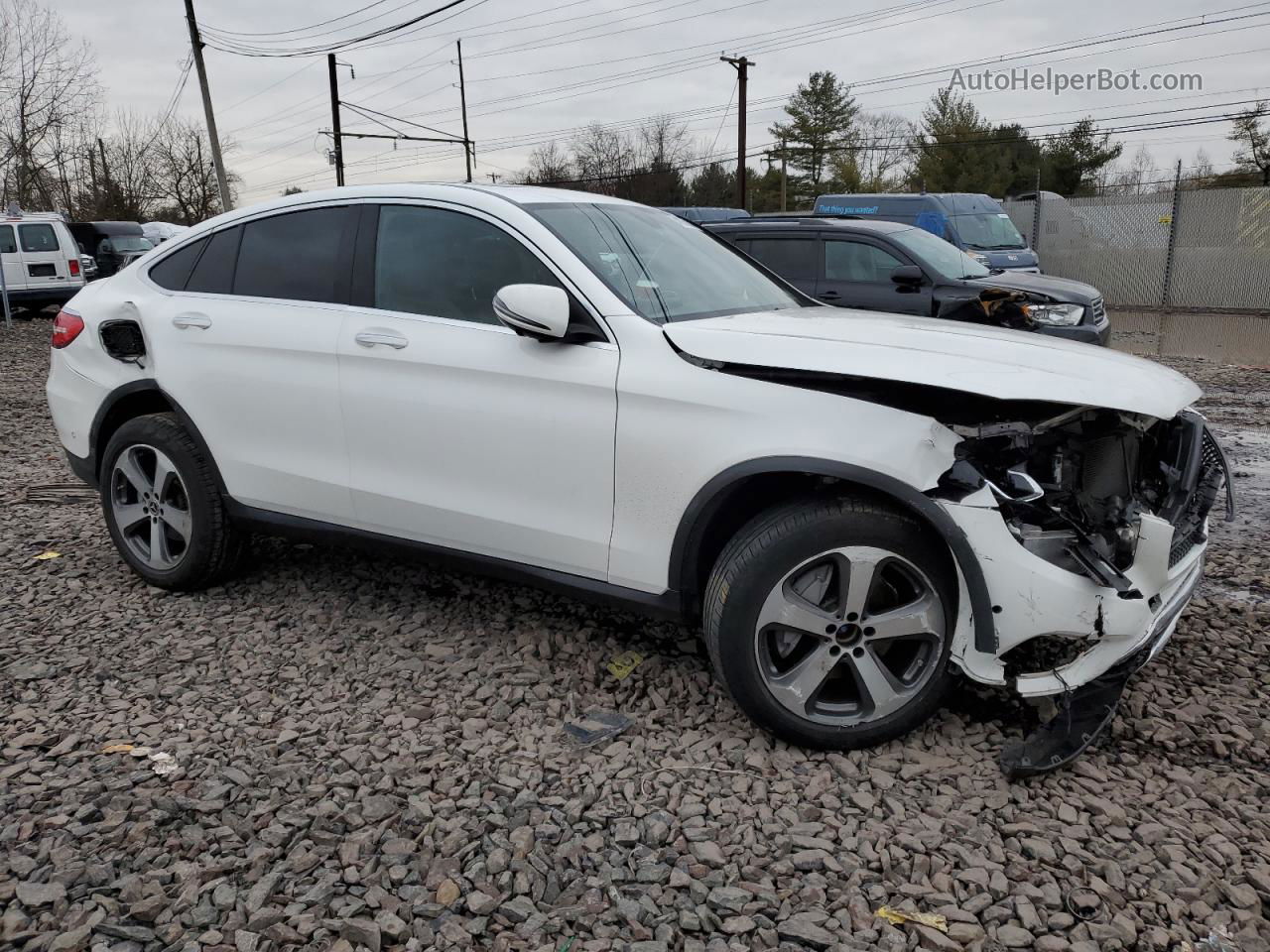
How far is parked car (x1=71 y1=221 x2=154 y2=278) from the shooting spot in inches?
868

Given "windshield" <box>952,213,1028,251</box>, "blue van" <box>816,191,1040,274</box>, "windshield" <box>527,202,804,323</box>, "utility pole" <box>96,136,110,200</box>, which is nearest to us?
"windshield" <box>527,202,804,323</box>

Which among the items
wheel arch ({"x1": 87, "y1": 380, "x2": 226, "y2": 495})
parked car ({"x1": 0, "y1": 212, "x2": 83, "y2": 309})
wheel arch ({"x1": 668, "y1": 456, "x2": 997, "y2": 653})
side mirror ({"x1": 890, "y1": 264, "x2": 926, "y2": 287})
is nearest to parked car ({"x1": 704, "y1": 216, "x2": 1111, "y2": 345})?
side mirror ({"x1": 890, "y1": 264, "x2": 926, "y2": 287})

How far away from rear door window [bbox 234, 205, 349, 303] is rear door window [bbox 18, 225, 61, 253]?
1696cm

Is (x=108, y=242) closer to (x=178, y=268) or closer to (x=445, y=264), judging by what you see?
(x=178, y=268)

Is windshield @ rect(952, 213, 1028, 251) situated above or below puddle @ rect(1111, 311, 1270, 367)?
above

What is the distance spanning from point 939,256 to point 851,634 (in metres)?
7.42

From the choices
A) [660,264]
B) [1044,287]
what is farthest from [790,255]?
[660,264]

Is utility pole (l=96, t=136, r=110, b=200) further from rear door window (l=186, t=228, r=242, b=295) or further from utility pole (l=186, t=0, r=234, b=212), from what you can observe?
rear door window (l=186, t=228, r=242, b=295)

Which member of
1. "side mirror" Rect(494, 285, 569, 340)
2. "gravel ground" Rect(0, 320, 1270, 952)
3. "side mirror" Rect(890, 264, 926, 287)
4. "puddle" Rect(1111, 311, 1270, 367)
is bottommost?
"puddle" Rect(1111, 311, 1270, 367)

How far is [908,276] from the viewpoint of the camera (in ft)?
29.3

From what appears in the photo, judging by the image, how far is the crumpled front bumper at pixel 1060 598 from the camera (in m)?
2.70

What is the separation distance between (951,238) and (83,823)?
16.1 meters

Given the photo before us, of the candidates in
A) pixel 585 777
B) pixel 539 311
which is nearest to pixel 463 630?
pixel 585 777

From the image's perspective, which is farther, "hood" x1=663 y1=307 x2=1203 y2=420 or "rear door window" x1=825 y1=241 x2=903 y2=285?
"rear door window" x1=825 y1=241 x2=903 y2=285
